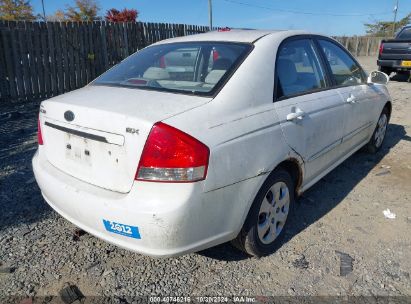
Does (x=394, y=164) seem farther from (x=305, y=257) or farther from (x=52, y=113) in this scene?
(x=52, y=113)

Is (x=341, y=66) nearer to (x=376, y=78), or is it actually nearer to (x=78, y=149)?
(x=376, y=78)

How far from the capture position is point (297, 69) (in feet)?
9.79

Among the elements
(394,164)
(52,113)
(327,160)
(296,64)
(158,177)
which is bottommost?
(394,164)

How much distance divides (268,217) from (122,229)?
1149mm

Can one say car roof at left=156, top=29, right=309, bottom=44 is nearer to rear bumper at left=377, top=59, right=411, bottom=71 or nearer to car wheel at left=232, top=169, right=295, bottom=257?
car wheel at left=232, top=169, right=295, bottom=257

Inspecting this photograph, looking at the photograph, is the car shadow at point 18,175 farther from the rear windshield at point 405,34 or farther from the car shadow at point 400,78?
the car shadow at point 400,78

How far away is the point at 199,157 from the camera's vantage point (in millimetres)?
1931

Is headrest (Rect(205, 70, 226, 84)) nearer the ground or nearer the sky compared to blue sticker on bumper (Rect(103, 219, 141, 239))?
nearer the sky

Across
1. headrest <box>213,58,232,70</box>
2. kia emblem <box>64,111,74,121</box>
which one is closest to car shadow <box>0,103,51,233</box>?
kia emblem <box>64,111,74,121</box>

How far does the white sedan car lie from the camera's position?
6.32ft

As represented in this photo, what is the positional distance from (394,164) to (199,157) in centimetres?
373

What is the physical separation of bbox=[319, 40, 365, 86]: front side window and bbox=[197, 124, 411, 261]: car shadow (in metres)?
1.12

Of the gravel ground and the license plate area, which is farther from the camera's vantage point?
the gravel ground

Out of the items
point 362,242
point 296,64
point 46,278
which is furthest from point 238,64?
point 46,278
